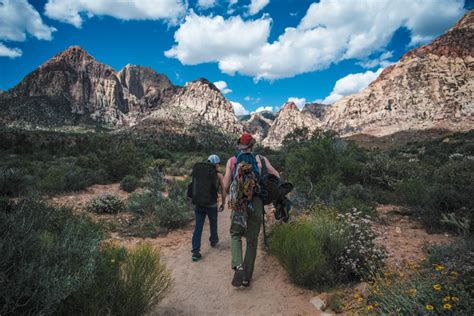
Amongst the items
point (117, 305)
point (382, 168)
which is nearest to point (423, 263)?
point (117, 305)

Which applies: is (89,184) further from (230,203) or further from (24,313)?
(24,313)

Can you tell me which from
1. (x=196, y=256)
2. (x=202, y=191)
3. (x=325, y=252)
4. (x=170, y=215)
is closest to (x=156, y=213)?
(x=170, y=215)

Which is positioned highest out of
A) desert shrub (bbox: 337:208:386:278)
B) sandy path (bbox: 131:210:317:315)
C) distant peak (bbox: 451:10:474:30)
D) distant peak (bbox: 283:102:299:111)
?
distant peak (bbox: 451:10:474:30)

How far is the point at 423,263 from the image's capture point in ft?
10.9

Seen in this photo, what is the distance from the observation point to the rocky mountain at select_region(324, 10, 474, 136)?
63.4 m

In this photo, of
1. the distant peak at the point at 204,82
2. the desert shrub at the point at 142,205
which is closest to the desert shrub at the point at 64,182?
the desert shrub at the point at 142,205

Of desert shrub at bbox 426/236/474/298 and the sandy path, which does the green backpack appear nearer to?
the sandy path

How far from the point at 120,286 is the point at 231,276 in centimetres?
220

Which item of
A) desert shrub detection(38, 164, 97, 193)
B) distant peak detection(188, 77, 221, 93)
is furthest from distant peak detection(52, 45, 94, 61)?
desert shrub detection(38, 164, 97, 193)

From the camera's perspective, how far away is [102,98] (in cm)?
16075

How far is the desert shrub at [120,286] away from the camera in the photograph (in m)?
2.20

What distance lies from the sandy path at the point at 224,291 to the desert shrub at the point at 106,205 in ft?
10.9

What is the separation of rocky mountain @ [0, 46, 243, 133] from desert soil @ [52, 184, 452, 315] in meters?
83.6

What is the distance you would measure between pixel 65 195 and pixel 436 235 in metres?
11.1
